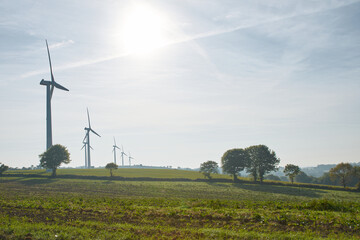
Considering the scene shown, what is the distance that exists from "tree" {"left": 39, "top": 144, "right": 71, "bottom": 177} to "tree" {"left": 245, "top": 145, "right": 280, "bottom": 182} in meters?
74.8

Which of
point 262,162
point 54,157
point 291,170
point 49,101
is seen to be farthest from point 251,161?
point 49,101

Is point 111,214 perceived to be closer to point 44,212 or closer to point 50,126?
point 44,212

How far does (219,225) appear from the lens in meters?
19.0

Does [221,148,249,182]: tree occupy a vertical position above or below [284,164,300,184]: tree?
above

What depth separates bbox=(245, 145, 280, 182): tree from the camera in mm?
98562

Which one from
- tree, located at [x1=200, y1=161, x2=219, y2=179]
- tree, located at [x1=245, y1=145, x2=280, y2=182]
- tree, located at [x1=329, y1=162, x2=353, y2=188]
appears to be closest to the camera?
tree, located at [x1=329, y1=162, x2=353, y2=188]

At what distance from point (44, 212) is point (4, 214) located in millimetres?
3072

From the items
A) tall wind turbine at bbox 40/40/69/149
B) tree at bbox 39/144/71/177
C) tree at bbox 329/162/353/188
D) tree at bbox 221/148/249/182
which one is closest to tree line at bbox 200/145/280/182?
tree at bbox 221/148/249/182

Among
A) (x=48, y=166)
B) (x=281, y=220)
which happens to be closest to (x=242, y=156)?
(x=48, y=166)

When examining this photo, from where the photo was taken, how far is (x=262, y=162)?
99062 mm

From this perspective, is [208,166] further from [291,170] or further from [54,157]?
[54,157]

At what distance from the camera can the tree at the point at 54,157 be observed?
10381 centimetres

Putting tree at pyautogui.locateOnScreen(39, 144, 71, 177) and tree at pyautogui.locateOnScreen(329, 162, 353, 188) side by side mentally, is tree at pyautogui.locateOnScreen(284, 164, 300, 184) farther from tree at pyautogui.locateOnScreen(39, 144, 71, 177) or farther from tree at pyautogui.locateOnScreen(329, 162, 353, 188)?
tree at pyautogui.locateOnScreen(39, 144, 71, 177)

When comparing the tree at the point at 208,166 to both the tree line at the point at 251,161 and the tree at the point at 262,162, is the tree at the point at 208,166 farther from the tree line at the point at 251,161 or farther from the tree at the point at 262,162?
the tree at the point at 262,162
